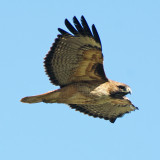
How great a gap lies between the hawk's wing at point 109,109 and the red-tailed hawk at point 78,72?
1.71ft

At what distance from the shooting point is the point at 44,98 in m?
10.6

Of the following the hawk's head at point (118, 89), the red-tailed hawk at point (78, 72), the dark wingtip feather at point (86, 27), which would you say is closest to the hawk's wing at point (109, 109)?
the red-tailed hawk at point (78, 72)

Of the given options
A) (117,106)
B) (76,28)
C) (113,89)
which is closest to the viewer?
(76,28)

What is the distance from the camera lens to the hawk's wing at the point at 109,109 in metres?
11.8

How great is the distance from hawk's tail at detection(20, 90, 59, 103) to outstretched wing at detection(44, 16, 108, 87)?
42cm

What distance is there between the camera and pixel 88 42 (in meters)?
10.3

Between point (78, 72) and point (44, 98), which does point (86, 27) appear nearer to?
point (78, 72)

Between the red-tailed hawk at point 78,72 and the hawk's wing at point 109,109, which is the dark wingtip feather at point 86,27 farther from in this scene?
the hawk's wing at point 109,109

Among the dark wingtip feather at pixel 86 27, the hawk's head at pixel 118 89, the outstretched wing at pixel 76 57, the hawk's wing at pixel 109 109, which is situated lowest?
the hawk's wing at pixel 109 109

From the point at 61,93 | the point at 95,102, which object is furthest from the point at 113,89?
the point at 61,93

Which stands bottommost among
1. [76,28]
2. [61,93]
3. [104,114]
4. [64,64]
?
[104,114]

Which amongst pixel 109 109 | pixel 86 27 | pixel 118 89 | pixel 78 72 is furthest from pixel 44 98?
pixel 109 109

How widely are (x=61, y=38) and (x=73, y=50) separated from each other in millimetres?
415

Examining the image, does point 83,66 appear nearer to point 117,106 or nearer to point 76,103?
point 76,103
